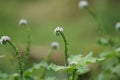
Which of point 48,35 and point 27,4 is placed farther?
point 27,4

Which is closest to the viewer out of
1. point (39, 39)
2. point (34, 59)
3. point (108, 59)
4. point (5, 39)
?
point (5, 39)

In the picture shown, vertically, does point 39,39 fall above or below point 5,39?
above

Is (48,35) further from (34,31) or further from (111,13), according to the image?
(111,13)

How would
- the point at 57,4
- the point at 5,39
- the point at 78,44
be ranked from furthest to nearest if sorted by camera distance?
the point at 57,4 → the point at 78,44 → the point at 5,39

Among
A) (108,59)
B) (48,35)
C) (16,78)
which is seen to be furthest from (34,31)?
(16,78)

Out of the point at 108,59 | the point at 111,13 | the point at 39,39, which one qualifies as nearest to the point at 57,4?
the point at 111,13

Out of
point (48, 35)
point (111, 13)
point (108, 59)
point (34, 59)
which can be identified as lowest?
point (108, 59)

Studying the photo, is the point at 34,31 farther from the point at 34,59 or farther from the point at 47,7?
the point at 34,59
